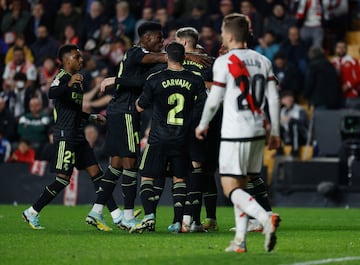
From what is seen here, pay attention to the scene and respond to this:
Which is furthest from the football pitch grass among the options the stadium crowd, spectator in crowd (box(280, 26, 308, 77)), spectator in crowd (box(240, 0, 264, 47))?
spectator in crowd (box(240, 0, 264, 47))

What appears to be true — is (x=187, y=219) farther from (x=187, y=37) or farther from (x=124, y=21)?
(x=124, y=21)

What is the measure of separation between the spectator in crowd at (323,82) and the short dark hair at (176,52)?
35.7 ft

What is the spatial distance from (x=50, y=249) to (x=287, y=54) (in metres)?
14.2

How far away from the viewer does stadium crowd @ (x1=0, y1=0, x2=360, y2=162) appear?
24.1 m

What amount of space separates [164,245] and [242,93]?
1.82m

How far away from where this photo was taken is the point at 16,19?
28109 millimetres

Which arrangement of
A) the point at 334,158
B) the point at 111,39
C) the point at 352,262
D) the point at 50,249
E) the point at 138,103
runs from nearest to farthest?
the point at 352,262, the point at 50,249, the point at 138,103, the point at 334,158, the point at 111,39

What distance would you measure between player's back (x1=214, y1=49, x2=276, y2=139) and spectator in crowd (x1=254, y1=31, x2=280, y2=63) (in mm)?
13970

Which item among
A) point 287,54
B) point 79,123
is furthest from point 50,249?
point 287,54

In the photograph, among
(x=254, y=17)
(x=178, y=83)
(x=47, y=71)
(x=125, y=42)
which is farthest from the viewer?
(x=47, y=71)

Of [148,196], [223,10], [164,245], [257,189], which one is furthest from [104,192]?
[223,10]

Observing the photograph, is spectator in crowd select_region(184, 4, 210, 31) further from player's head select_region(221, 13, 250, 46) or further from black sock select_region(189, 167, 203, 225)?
player's head select_region(221, 13, 250, 46)

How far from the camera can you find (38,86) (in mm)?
25938

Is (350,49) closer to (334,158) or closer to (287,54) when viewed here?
(287,54)
